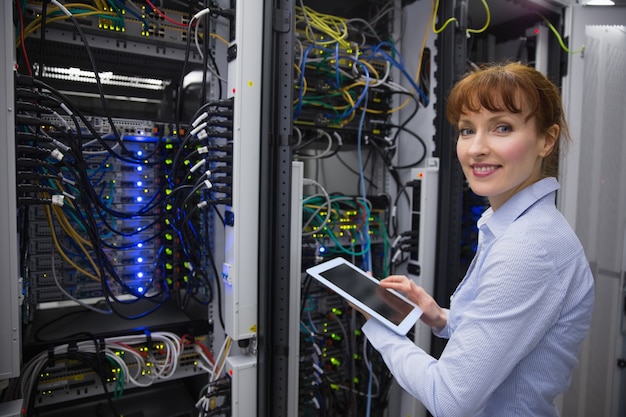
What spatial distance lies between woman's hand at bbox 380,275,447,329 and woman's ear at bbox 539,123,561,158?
46 cm

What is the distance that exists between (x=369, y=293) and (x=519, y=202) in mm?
435

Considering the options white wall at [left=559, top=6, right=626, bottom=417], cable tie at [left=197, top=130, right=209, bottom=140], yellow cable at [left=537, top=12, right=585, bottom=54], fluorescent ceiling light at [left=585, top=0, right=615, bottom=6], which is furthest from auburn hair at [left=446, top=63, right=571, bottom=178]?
fluorescent ceiling light at [left=585, top=0, right=615, bottom=6]

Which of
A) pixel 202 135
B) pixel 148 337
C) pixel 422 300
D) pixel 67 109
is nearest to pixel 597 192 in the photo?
pixel 422 300

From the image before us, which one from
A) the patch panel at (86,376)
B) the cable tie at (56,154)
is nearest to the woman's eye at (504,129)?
the cable tie at (56,154)

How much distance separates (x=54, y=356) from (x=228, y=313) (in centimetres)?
61

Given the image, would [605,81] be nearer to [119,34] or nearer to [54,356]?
[119,34]

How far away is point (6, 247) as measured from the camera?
104 cm

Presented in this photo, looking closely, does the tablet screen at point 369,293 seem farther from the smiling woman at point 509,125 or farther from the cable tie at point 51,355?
the cable tie at point 51,355

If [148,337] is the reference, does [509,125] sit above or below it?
above

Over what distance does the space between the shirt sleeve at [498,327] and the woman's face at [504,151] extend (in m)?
0.15

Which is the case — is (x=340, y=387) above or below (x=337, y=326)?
below

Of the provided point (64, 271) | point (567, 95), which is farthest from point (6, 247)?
point (567, 95)

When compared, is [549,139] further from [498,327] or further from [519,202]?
[498,327]

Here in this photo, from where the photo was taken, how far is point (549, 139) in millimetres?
796
